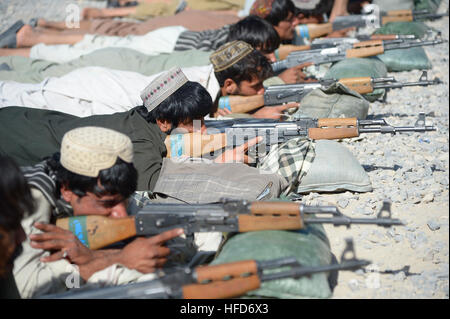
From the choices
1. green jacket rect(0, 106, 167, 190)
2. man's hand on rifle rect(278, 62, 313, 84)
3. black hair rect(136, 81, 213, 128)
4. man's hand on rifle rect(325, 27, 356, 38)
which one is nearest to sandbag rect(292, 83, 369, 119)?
man's hand on rifle rect(278, 62, 313, 84)

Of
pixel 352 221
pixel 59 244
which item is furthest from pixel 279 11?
pixel 59 244

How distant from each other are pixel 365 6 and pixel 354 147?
15.9 feet

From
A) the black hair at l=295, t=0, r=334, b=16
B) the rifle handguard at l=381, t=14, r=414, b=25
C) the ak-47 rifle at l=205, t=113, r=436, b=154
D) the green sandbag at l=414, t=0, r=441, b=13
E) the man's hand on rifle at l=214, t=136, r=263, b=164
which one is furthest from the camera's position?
the green sandbag at l=414, t=0, r=441, b=13

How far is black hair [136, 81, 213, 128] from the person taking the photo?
4.32m

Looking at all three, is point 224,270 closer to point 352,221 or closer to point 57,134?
point 352,221

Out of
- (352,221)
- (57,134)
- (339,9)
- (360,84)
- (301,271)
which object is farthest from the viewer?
(339,9)

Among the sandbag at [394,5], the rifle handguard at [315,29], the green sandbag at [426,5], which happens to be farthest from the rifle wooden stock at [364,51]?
the green sandbag at [426,5]

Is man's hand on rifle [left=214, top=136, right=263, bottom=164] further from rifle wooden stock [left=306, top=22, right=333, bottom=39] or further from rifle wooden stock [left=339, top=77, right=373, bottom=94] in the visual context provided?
rifle wooden stock [left=306, top=22, right=333, bottom=39]

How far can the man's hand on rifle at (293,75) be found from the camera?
6387 mm

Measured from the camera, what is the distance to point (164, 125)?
437cm

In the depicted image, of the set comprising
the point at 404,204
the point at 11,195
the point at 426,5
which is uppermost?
the point at 11,195

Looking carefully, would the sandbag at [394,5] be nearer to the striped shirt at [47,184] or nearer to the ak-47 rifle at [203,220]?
the ak-47 rifle at [203,220]

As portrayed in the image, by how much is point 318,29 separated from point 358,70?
197 centimetres

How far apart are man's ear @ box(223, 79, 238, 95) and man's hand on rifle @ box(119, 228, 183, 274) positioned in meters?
2.82
